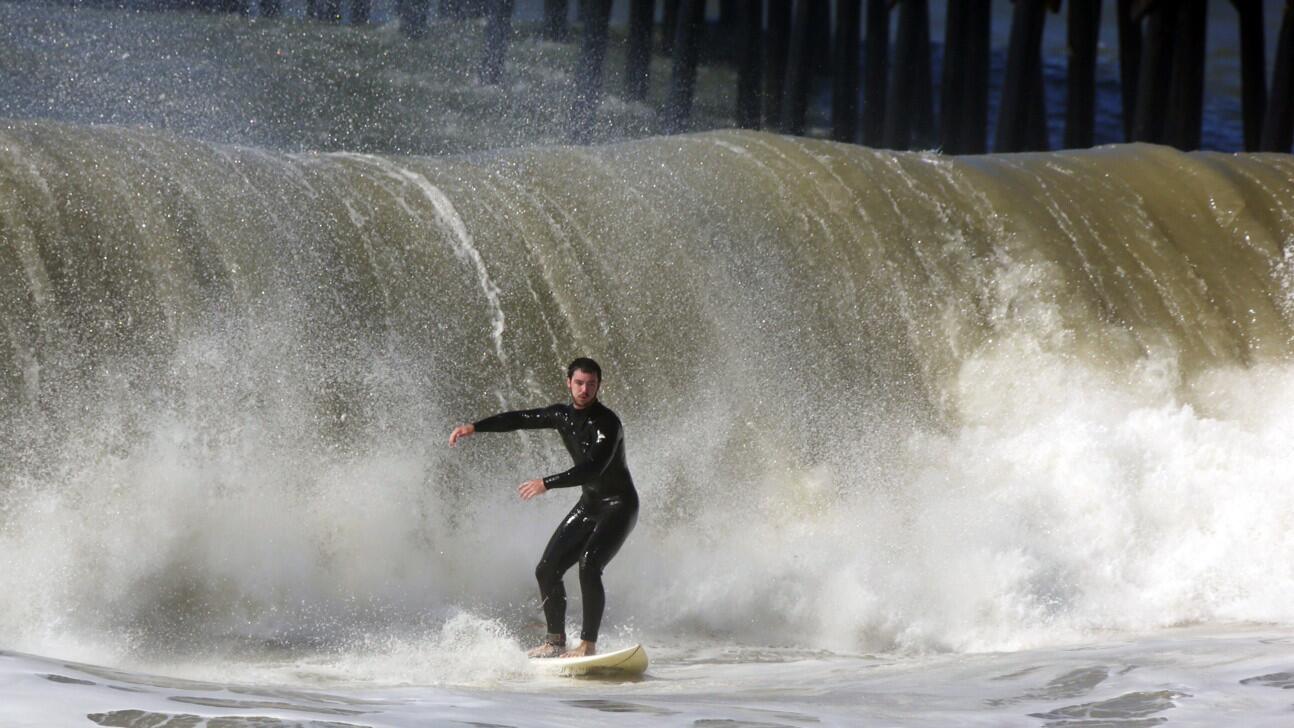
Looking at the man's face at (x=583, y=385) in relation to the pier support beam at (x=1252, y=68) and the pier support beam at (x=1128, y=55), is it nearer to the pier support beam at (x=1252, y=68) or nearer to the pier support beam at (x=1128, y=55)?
the pier support beam at (x=1252, y=68)

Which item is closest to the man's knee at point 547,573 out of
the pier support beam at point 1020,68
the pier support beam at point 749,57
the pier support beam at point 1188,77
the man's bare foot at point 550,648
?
the man's bare foot at point 550,648

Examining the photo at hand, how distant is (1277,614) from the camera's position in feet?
27.0

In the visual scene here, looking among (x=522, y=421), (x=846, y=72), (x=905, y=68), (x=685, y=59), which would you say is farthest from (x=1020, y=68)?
(x=522, y=421)

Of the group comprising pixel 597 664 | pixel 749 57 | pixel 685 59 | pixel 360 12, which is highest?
pixel 360 12

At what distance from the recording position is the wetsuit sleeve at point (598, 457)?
674cm

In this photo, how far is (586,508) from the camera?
271 inches

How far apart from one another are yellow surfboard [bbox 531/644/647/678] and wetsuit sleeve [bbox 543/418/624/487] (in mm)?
734

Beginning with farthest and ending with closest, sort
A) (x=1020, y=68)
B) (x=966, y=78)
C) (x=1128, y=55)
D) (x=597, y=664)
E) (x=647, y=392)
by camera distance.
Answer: (x=1128, y=55)
(x=966, y=78)
(x=1020, y=68)
(x=647, y=392)
(x=597, y=664)

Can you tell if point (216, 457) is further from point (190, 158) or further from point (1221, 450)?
point (1221, 450)

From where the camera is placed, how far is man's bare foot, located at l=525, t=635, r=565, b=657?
6.79 metres

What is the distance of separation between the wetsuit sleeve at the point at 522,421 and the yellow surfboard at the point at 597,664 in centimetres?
101

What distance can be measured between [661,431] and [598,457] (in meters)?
2.21

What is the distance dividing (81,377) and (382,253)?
6.21ft

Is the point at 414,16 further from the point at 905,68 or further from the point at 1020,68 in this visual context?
the point at 1020,68
